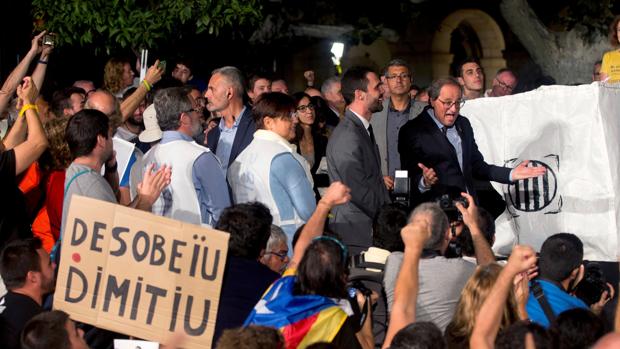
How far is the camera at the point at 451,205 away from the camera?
8773 mm

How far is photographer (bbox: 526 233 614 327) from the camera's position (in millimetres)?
7680

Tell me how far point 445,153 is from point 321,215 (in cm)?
256

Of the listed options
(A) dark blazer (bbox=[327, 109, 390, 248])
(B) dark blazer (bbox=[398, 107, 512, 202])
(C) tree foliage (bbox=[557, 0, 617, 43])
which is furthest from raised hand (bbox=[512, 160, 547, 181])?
(C) tree foliage (bbox=[557, 0, 617, 43])

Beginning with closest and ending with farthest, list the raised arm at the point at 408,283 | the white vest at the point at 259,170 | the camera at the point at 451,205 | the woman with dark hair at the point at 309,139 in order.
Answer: the raised arm at the point at 408,283 < the white vest at the point at 259,170 < the camera at the point at 451,205 < the woman with dark hair at the point at 309,139

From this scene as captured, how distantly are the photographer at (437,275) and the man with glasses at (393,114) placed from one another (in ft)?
10.7

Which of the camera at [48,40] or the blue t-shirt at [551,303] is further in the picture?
the camera at [48,40]

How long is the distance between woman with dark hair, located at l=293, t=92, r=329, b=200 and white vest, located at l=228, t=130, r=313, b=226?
224cm

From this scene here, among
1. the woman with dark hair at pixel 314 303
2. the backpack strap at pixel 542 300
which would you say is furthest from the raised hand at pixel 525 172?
the woman with dark hair at pixel 314 303

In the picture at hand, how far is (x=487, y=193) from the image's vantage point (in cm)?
1045

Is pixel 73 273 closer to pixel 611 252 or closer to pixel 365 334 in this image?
pixel 365 334

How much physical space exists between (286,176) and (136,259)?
1.69m

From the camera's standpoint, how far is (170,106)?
28.1 ft

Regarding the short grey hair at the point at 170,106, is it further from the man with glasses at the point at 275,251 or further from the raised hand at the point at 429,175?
the raised hand at the point at 429,175

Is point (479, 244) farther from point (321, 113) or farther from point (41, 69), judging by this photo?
point (321, 113)
